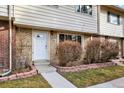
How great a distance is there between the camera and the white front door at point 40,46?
43.1 ft

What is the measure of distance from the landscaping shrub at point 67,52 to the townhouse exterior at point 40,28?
5.73 ft

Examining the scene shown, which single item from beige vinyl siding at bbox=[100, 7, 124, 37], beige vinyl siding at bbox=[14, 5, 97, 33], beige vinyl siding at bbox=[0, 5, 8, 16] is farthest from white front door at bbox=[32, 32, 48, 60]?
beige vinyl siding at bbox=[100, 7, 124, 37]

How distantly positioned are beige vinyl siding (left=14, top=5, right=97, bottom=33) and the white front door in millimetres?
1135

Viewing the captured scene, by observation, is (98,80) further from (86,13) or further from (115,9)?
(115,9)

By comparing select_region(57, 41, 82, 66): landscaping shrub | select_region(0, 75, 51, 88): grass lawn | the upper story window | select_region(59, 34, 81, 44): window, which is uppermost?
the upper story window

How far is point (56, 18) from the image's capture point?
13.3 m

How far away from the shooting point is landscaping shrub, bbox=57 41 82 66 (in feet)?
39.2

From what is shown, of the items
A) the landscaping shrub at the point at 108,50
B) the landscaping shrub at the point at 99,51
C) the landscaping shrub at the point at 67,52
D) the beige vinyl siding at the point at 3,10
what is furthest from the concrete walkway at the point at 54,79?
the landscaping shrub at the point at 108,50

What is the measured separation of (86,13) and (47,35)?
441cm

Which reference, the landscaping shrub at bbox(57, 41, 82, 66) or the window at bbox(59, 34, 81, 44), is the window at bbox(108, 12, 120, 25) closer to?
the window at bbox(59, 34, 81, 44)

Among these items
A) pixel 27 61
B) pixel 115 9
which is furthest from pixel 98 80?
pixel 115 9

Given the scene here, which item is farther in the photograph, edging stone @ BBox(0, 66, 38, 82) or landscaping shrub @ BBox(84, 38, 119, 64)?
landscaping shrub @ BBox(84, 38, 119, 64)

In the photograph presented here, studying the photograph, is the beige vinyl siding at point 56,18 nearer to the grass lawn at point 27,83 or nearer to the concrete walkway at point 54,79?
the concrete walkway at point 54,79
